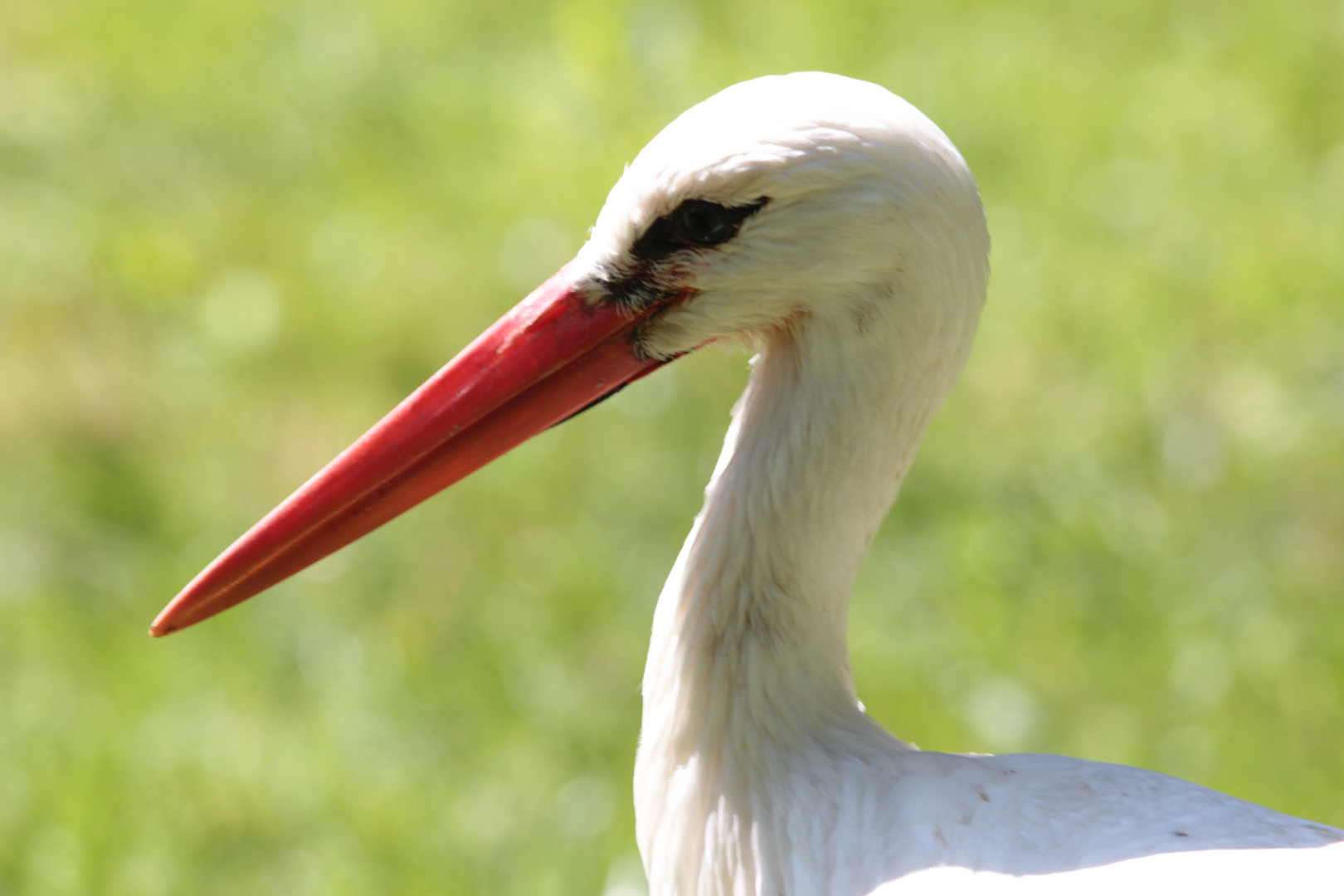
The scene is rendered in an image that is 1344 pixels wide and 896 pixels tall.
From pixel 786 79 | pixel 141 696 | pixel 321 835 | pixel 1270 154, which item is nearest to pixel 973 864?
pixel 786 79

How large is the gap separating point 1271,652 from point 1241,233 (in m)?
1.93

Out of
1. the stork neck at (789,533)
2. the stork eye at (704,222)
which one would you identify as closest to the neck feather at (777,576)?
the stork neck at (789,533)

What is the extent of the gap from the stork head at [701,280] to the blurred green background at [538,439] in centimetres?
139

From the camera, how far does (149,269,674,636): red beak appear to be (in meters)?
2.05

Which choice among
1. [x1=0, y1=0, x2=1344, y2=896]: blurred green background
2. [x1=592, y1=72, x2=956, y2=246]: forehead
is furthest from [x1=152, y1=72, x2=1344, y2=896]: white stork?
[x1=0, y1=0, x2=1344, y2=896]: blurred green background

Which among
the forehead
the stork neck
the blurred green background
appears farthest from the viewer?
the blurred green background

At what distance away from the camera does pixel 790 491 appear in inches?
78.7

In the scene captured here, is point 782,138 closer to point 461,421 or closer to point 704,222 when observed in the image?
point 704,222

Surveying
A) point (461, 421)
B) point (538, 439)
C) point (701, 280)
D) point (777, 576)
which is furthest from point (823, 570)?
point (538, 439)

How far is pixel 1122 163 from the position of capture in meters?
5.48

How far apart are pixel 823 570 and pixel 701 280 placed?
0.43 m

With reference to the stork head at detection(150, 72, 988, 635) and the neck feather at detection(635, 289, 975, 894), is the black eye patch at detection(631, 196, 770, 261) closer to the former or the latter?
the stork head at detection(150, 72, 988, 635)

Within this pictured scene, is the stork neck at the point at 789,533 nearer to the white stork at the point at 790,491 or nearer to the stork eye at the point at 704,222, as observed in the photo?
the white stork at the point at 790,491

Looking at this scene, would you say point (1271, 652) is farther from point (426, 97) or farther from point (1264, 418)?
point (426, 97)
